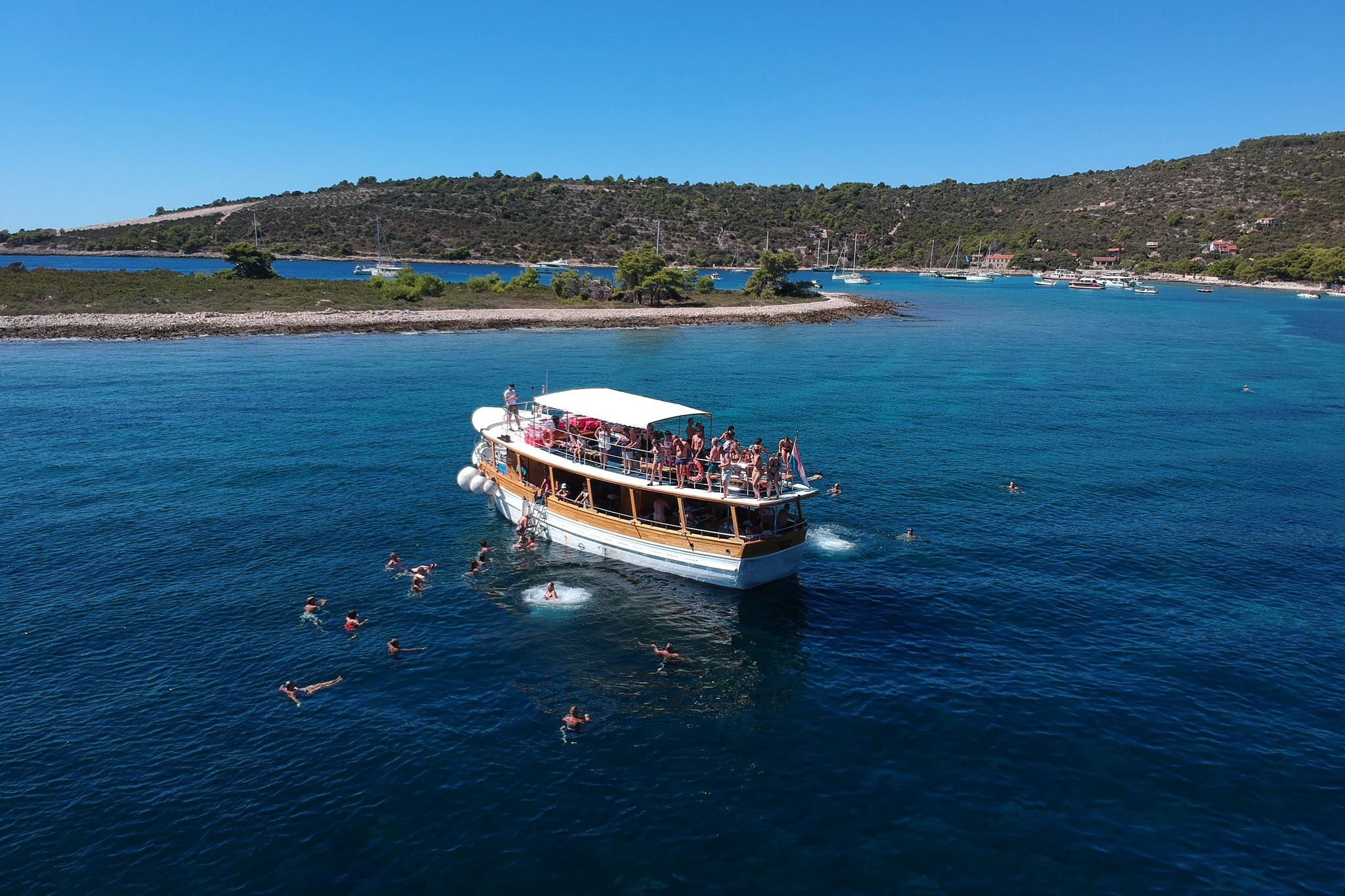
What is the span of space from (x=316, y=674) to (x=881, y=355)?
255 feet

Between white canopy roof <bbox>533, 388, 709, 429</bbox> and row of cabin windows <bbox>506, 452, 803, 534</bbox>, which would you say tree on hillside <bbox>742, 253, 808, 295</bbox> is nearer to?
white canopy roof <bbox>533, 388, 709, 429</bbox>

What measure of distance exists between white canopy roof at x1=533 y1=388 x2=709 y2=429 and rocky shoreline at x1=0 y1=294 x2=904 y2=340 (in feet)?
229

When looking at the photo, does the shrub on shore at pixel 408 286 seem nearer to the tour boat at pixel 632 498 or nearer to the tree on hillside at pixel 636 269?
the tree on hillside at pixel 636 269

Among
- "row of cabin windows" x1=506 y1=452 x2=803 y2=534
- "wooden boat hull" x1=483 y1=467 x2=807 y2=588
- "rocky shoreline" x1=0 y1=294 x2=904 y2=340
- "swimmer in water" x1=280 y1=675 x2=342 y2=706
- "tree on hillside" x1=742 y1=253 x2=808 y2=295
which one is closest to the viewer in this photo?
"swimmer in water" x1=280 y1=675 x2=342 y2=706

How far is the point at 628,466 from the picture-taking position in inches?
1239

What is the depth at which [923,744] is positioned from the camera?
21.1 m

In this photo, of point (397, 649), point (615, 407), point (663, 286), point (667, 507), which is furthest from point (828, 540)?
point (663, 286)

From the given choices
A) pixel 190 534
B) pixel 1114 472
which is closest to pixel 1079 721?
pixel 1114 472

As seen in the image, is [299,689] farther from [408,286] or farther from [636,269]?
[636,269]

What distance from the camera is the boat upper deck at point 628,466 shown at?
28109mm

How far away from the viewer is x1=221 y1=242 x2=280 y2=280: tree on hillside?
383 feet

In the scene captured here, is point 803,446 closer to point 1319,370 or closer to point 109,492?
point 109,492

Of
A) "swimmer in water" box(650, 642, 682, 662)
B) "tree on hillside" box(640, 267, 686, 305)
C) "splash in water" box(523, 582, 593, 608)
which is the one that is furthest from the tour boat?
"tree on hillside" box(640, 267, 686, 305)

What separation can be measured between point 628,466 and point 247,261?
368ft
